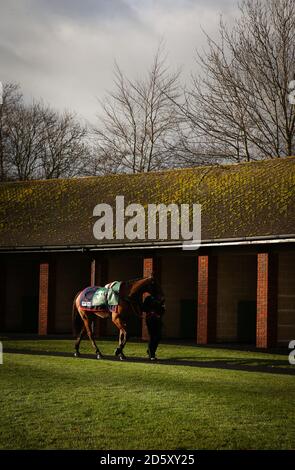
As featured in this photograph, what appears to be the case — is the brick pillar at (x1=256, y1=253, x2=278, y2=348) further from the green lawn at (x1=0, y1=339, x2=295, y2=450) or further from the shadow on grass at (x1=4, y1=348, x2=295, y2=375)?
the green lawn at (x1=0, y1=339, x2=295, y2=450)

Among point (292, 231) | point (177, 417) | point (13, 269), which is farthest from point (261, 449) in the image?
point (13, 269)

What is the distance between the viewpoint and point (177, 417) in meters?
12.1

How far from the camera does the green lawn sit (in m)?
10.7

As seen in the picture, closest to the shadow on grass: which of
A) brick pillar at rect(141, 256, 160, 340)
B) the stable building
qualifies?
the stable building

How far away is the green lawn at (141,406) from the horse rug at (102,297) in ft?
5.88

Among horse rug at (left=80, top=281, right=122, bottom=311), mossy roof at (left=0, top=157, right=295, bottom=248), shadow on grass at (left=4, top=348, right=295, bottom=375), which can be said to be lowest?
shadow on grass at (left=4, top=348, right=295, bottom=375)

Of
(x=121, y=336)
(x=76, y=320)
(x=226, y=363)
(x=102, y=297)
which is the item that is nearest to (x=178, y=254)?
(x=76, y=320)

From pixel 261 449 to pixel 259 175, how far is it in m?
17.6

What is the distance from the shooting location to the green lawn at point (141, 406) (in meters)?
10.7

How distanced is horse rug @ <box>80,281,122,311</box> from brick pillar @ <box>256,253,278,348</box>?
5.69 metres

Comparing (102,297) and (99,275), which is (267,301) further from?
(99,275)
